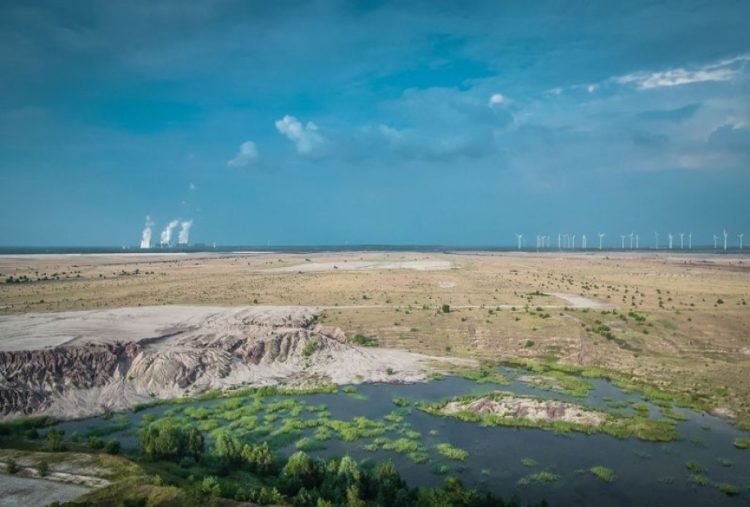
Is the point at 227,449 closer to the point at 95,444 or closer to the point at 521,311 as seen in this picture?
the point at 95,444

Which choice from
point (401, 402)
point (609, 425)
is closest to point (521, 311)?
point (401, 402)

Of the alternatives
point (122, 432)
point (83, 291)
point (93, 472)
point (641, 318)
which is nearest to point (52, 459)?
point (93, 472)

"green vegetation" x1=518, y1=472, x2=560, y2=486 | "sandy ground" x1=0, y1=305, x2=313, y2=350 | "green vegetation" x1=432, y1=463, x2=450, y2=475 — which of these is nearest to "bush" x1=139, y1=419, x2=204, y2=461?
"green vegetation" x1=432, y1=463, x2=450, y2=475

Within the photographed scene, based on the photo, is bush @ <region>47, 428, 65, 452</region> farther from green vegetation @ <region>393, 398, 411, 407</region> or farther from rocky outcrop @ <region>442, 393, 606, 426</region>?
rocky outcrop @ <region>442, 393, 606, 426</region>

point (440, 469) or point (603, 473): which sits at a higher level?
point (440, 469)

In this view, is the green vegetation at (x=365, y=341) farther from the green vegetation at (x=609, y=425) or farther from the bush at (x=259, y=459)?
the bush at (x=259, y=459)
